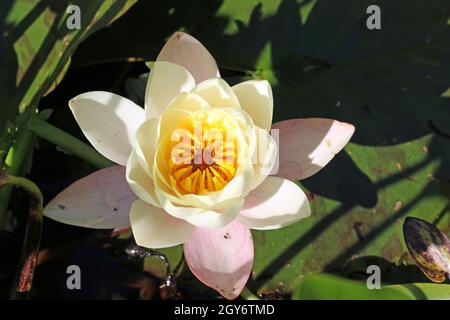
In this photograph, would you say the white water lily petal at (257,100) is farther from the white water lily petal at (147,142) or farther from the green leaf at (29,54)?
the green leaf at (29,54)

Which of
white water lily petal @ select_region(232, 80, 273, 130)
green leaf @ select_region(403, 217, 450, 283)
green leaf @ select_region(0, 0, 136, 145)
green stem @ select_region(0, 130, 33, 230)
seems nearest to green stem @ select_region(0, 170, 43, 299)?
green stem @ select_region(0, 130, 33, 230)

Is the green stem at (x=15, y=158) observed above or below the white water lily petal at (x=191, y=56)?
below

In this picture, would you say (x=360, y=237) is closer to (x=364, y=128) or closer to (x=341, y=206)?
(x=341, y=206)

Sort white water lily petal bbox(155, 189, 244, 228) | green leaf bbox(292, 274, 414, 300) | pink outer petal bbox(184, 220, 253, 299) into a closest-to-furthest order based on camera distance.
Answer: green leaf bbox(292, 274, 414, 300)
white water lily petal bbox(155, 189, 244, 228)
pink outer petal bbox(184, 220, 253, 299)

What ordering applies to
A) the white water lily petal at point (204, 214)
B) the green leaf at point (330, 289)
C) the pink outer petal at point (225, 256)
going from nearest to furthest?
the green leaf at point (330, 289) < the white water lily petal at point (204, 214) < the pink outer petal at point (225, 256)

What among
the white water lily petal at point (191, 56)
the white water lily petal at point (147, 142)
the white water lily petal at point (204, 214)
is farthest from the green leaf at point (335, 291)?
the white water lily petal at point (191, 56)

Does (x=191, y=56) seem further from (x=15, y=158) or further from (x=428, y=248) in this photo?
(x=428, y=248)

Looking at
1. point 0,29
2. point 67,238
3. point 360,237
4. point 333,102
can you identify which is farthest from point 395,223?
point 0,29

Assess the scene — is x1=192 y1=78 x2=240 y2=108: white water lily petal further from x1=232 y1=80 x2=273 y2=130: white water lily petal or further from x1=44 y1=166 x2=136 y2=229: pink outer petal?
x1=44 y1=166 x2=136 y2=229: pink outer petal
